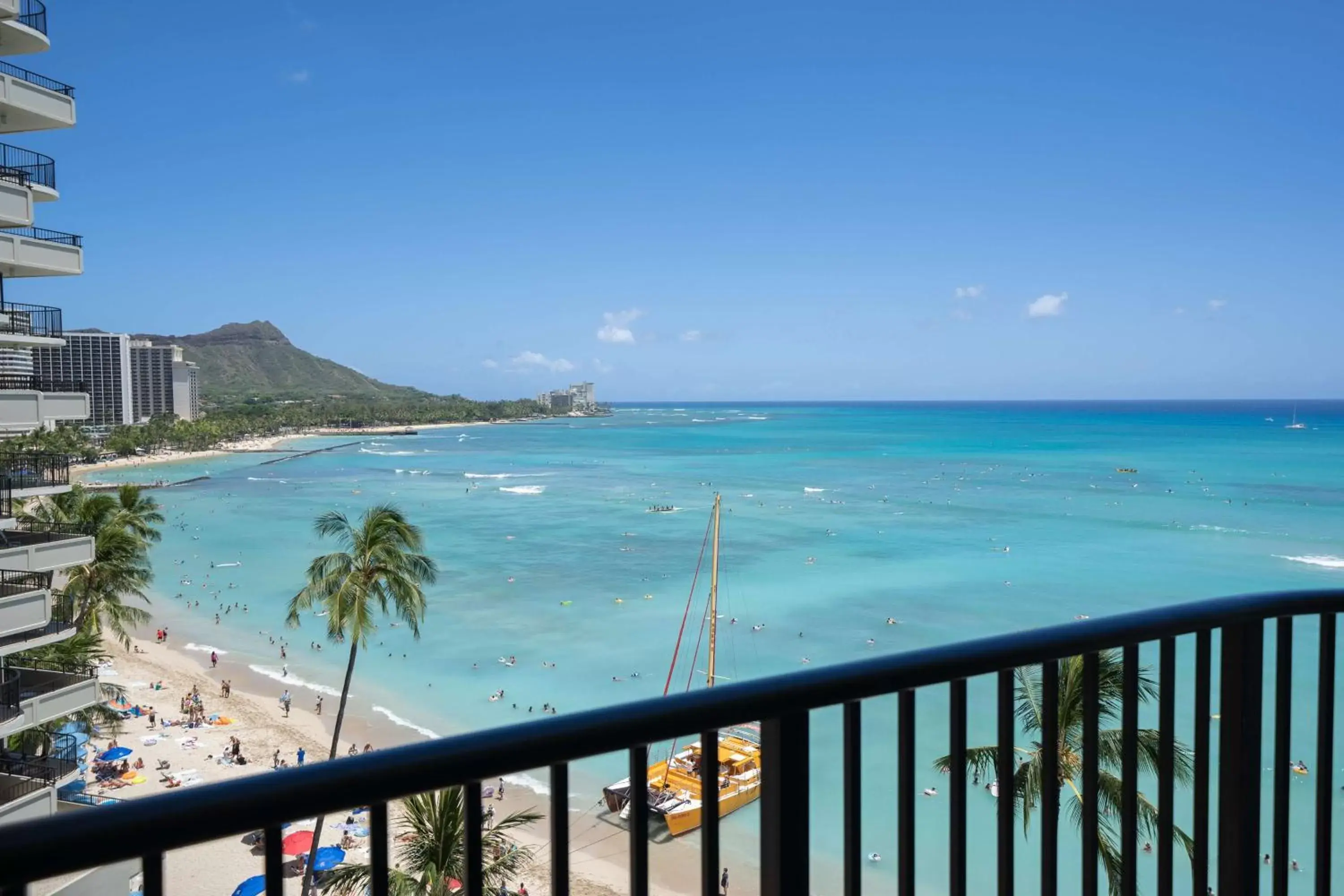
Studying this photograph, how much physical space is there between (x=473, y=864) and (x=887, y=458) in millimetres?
98029

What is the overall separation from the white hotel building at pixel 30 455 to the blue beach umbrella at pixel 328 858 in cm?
374

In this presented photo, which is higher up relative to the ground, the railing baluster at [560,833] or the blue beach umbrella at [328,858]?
the railing baluster at [560,833]

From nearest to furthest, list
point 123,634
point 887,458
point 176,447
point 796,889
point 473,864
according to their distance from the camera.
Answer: point 473,864 → point 796,889 → point 123,634 → point 887,458 → point 176,447

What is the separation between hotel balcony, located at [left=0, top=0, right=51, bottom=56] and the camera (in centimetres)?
1332

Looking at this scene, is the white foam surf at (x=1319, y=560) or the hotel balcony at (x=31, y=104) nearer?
the hotel balcony at (x=31, y=104)

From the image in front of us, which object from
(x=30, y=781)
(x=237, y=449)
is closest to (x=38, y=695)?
(x=30, y=781)

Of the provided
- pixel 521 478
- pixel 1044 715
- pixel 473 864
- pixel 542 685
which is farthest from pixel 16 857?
pixel 521 478

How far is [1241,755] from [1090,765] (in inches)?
17.5

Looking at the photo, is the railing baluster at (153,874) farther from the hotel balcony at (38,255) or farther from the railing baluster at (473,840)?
the hotel balcony at (38,255)

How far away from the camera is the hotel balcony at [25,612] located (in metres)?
12.3

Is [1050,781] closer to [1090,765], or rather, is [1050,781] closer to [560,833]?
[1090,765]

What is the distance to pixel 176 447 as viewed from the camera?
108438 millimetres

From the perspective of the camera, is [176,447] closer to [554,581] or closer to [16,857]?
[554,581]

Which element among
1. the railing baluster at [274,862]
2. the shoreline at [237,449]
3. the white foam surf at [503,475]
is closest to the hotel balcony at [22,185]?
the railing baluster at [274,862]
